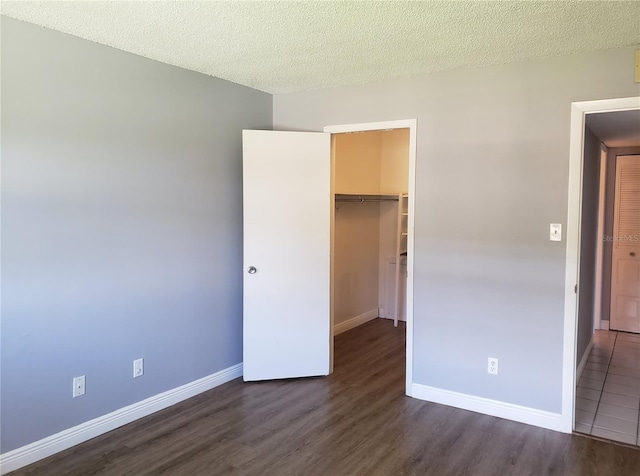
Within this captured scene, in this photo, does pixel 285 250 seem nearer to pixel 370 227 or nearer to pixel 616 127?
pixel 370 227

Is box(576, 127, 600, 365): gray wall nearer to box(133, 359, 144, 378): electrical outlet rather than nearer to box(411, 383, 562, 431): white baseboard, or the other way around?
box(411, 383, 562, 431): white baseboard

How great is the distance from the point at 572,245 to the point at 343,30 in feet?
6.01

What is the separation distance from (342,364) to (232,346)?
100 centimetres

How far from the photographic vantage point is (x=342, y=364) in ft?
13.4

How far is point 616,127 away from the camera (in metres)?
3.72

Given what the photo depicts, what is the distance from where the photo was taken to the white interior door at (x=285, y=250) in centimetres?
355

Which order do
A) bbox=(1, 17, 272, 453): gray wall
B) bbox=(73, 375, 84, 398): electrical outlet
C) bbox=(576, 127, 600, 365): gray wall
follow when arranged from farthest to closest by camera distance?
bbox=(576, 127, 600, 365): gray wall
bbox=(73, 375, 84, 398): electrical outlet
bbox=(1, 17, 272, 453): gray wall

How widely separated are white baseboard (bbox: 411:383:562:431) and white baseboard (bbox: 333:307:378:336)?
171 centimetres

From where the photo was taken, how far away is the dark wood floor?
2484 mm

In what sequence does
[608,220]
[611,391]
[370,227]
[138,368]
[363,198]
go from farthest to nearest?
[370,227]
[608,220]
[363,198]
[611,391]
[138,368]

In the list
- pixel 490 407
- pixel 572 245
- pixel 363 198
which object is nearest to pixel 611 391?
pixel 490 407

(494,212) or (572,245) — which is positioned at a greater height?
(494,212)

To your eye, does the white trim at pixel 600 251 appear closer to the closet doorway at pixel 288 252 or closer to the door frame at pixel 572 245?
the door frame at pixel 572 245

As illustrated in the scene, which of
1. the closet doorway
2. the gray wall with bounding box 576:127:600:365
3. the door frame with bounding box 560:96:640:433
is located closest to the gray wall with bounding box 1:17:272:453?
the closet doorway
